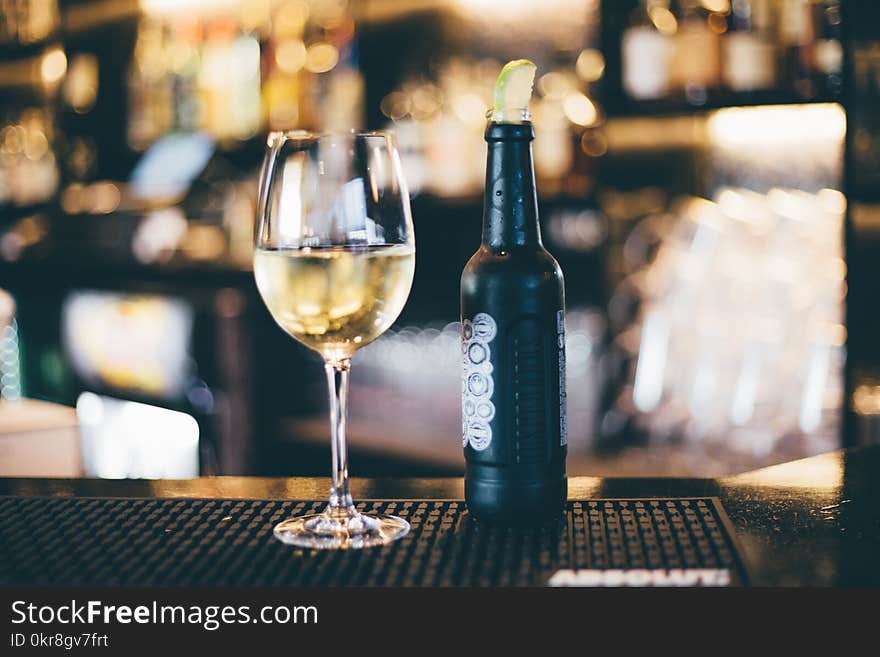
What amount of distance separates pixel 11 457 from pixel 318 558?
1185 millimetres

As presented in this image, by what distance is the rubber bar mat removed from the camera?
0.66 m

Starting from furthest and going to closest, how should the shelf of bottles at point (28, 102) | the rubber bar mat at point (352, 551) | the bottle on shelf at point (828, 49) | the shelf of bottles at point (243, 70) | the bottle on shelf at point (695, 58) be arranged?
the shelf of bottles at point (28, 102)
the shelf of bottles at point (243, 70)
the bottle on shelf at point (695, 58)
the bottle on shelf at point (828, 49)
the rubber bar mat at point (352, 551)

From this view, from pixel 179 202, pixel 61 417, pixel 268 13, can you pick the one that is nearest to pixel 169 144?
pixel 179 202

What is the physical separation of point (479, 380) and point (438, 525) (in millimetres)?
102

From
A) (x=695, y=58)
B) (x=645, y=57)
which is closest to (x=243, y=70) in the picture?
(x=645, y=57)

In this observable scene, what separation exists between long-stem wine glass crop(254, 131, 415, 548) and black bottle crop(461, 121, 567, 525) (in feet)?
0.20

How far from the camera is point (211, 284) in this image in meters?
3.22

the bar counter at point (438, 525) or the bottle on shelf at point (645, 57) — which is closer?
the bar counter at point (438, 525)

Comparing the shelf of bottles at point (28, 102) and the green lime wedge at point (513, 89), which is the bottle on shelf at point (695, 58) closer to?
the green lime wedge at point (513, 89)

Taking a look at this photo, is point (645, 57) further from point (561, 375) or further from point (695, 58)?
point (561, 375)

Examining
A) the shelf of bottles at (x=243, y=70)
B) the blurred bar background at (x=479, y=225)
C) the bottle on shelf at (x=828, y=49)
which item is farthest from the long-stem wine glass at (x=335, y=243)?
the shelf of bottles at (x=243, y=70)

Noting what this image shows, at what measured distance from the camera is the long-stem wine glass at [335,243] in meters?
0.78

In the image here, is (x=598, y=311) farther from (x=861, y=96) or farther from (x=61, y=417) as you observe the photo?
(x=61, y=417)

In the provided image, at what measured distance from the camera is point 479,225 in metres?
2.98
